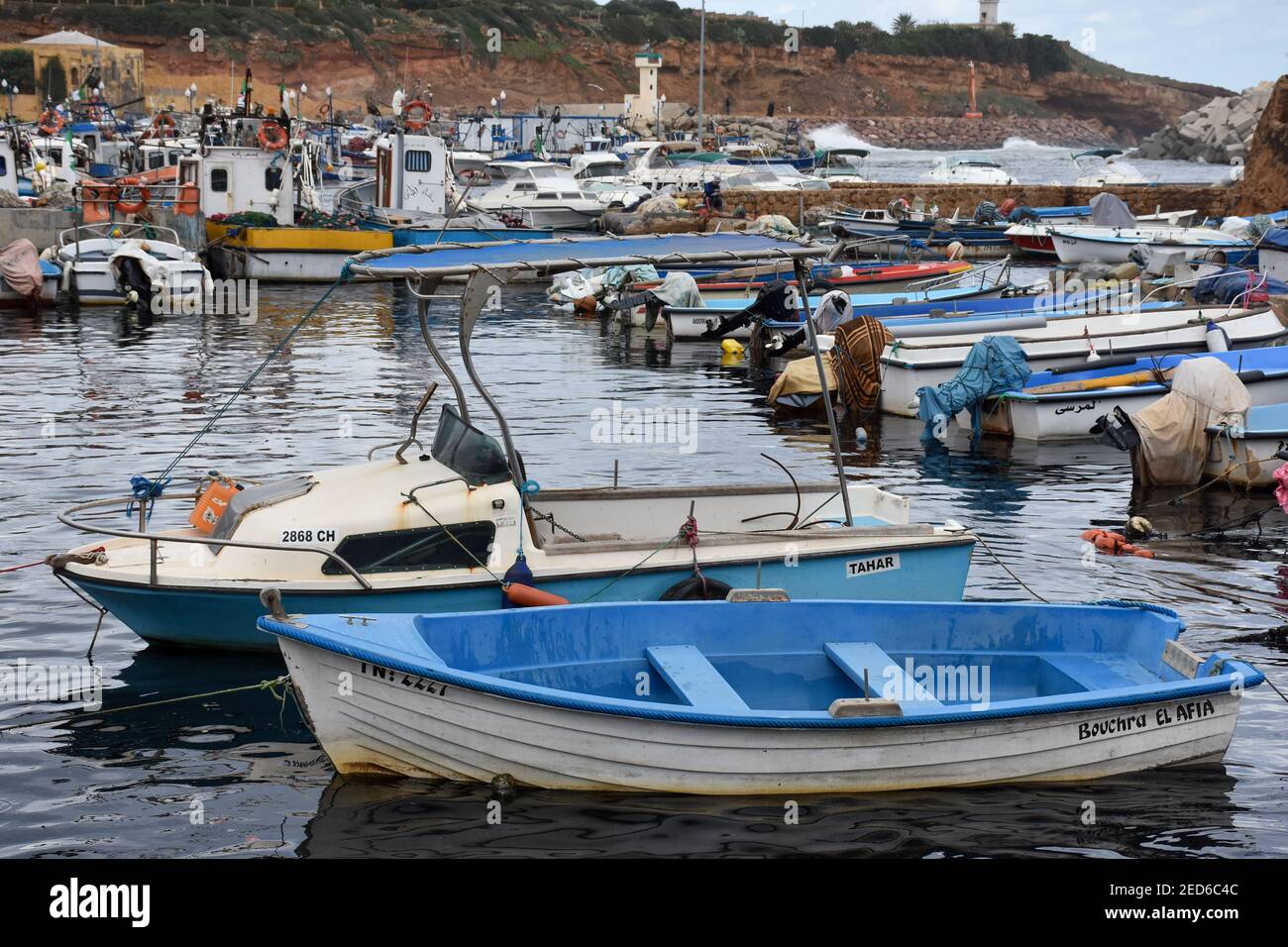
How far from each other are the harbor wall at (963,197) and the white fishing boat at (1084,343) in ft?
89.1

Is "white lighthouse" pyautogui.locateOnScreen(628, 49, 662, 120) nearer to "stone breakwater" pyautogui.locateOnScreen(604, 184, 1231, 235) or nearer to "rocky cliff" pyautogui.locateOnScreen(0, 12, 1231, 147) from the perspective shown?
"rocky cliff" pyautogui.locateOnScreen(0, 12, 1231, 147)

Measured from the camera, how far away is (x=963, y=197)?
54.6 metres

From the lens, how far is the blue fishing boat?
830 centimetres

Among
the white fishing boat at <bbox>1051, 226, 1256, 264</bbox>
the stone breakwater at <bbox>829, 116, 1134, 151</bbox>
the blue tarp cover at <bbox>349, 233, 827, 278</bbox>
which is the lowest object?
the blue tarp cover at <bbox>349, 233, 827, 278</bbox>

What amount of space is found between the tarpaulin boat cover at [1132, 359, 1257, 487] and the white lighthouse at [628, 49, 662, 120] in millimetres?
77727

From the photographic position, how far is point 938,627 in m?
9.90

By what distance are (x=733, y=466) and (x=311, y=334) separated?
1432 centimetres

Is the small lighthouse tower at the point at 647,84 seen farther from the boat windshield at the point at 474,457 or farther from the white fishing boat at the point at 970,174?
the boat windshield at the point at 474,457

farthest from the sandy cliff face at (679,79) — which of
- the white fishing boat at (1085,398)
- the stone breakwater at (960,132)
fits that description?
the white fishing boat at (1085,398)

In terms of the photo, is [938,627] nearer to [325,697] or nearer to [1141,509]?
[325,697]

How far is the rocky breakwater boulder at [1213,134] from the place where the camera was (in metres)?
102

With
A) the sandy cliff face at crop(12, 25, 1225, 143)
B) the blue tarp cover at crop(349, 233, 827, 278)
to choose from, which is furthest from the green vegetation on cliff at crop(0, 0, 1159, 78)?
the blue tarp cover at crop(349, 233, 827, 278)

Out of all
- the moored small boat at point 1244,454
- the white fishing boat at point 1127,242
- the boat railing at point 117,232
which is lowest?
the moored small boat at point 1244,454

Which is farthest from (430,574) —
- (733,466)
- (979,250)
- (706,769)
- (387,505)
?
(979,250)
